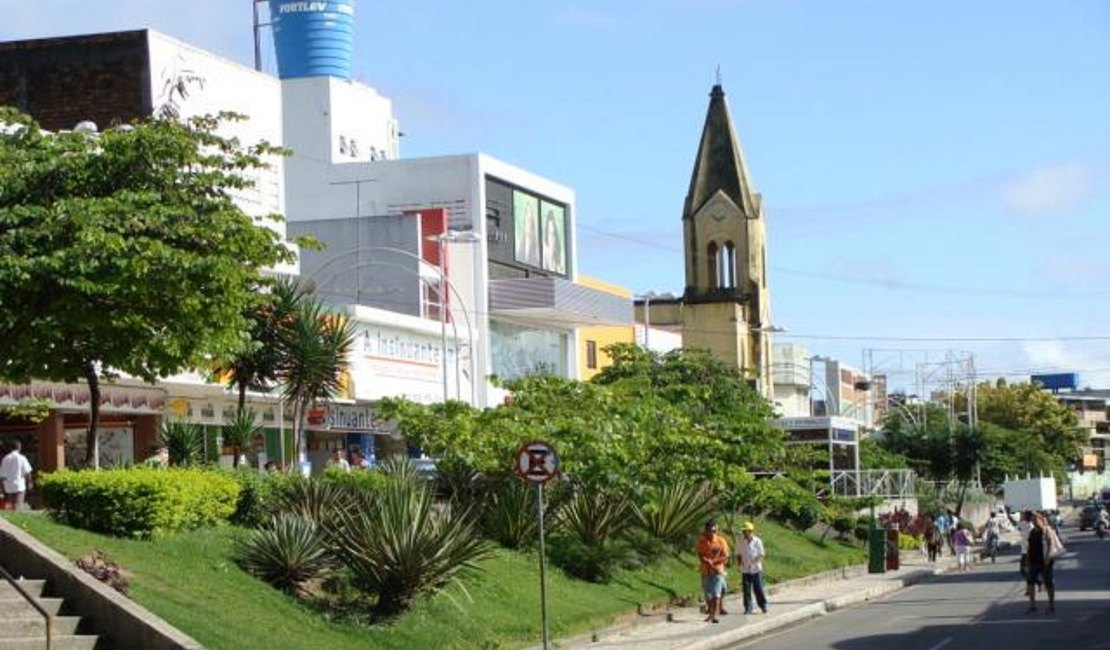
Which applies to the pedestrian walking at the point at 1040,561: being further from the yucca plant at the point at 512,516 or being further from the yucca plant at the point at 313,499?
the yucca plant at the point at 313,499

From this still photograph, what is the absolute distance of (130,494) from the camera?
22328 mm

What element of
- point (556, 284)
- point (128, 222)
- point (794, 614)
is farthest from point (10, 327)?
point (556, 284)

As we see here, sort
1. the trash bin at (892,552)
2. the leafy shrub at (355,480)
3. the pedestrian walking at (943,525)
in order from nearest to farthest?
the leafy shrub at (355,480) → the trash bin at (892,552) → the pedestrian walking at (943,525)

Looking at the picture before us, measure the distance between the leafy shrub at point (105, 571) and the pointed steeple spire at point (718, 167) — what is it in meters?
78.2

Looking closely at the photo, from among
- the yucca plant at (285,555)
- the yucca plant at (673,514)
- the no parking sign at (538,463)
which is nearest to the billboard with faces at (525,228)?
the yucca plant at (673,514)

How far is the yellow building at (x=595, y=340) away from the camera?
77.1 meters

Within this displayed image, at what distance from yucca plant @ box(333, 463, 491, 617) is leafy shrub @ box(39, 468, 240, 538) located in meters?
2.12

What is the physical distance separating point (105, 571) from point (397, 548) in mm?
3974

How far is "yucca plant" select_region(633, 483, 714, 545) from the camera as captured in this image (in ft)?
120

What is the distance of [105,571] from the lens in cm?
2022

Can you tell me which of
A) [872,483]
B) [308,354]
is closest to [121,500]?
[308,354]

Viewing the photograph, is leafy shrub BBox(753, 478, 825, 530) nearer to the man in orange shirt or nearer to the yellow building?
the man in orange shirt

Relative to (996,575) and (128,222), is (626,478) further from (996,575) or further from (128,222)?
(996,575)

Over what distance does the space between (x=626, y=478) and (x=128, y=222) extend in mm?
13178
